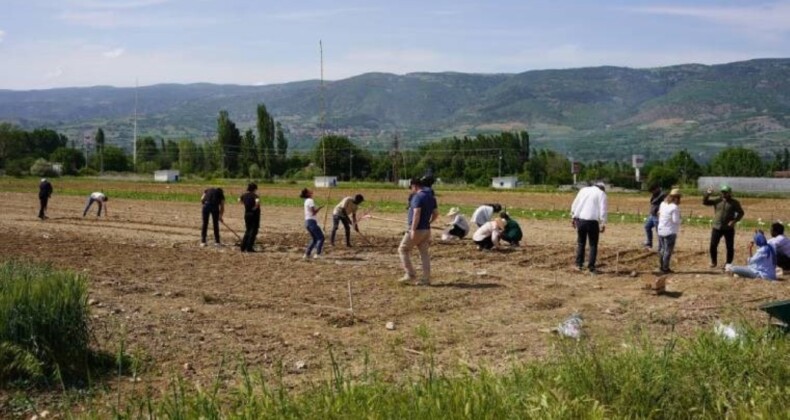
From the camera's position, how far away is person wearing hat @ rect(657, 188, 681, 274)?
15.9 meters

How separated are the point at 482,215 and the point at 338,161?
11048 cm

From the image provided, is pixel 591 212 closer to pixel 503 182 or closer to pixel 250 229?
pixel 250 229

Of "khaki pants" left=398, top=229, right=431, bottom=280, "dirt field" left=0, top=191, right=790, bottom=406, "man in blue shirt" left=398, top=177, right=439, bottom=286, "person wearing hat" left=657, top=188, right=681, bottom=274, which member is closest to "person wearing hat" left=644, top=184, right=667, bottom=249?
"dirt field" left=0, top=191, right=790, bottom=406

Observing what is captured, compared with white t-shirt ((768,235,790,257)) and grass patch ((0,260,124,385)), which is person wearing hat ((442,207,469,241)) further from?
grass patch ((0,260,124,385))

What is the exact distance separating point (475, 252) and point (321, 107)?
5.48 metres

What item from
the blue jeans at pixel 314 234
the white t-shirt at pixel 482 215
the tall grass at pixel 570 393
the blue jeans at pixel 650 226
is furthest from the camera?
the white t-shirt at pixel 482 215

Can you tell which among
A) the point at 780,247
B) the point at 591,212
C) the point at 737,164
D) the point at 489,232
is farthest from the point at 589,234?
the point at 737,164

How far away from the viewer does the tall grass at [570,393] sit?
5672 millimetres

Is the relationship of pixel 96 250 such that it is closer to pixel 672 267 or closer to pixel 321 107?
pixel 321 107

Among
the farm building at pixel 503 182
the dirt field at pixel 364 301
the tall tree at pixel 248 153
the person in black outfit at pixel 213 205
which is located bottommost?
the farm building at pixel 503 182

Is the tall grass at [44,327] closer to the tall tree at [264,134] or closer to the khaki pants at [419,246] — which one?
the khaki pants at [419,246]

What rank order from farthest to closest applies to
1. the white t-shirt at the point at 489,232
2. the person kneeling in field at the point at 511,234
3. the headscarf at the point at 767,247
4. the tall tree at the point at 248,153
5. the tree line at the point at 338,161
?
the tall tree at the point at 248,153
the tree line at the point at 338,161
the person kneeling in field at the point at 511,234
the white t-shirt at the point at 489,232
the headscarf at the point at 767,247

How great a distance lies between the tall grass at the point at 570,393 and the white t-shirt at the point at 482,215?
12953 mm

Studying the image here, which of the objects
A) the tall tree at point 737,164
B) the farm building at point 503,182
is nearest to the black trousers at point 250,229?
the farm building at point 503,182
